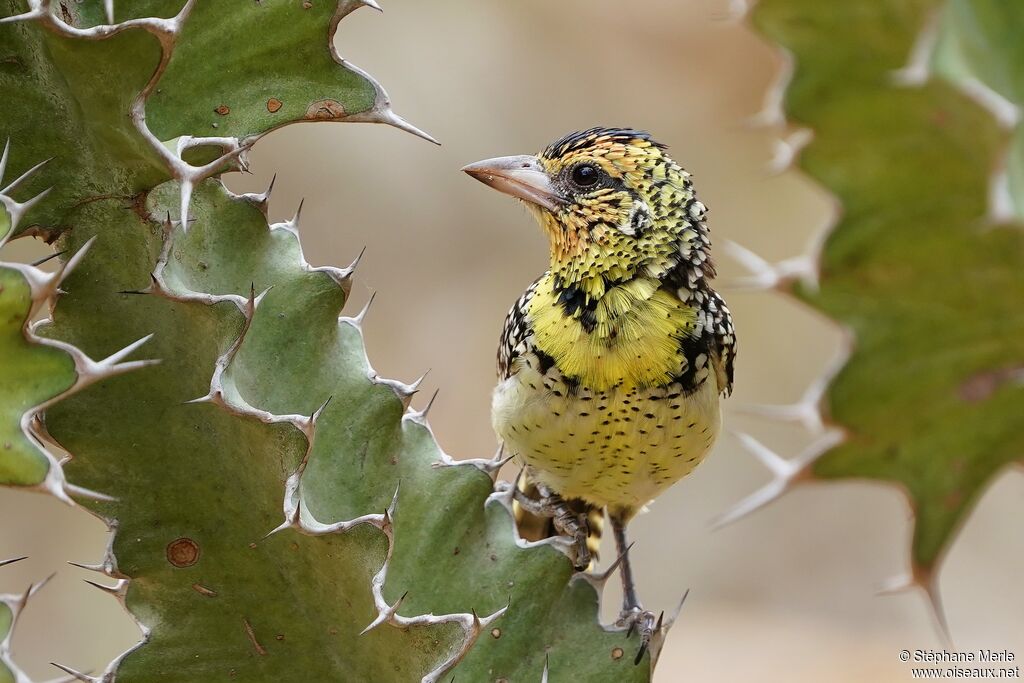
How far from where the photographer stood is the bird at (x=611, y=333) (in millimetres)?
3189

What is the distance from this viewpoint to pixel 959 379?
135 centimetres

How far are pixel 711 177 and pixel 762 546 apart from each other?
2.78m

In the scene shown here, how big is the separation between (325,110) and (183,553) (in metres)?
0.66

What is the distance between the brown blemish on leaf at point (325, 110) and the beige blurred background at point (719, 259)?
6073 mm

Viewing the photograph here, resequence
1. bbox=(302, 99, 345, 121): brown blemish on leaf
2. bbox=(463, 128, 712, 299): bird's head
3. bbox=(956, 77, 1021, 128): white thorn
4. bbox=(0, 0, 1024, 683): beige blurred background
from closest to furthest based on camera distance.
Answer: bbox=(956, 77, 1021, 128): white thorn
bbox=(302, 99, 345, 121): brown blemish on leaf
bbox=(463, 128, 712, 299): bird's head
bbox=(0, 0, 1024, 683): beige blurred background

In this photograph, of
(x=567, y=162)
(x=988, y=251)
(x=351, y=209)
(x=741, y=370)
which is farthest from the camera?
(x=741, y=370)

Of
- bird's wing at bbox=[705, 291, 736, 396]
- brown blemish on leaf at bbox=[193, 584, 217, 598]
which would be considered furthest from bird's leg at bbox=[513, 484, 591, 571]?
brown blemish on leaf at bbox=[193, 584, 217, 598]

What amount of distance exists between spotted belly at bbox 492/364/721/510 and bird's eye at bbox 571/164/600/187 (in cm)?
56

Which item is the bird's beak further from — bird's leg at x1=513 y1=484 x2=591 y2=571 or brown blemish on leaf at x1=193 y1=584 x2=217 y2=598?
brown blemish on leaf at x1=193 y1=584 x2=217 y2=598

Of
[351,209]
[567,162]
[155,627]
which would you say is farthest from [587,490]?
[351,209]

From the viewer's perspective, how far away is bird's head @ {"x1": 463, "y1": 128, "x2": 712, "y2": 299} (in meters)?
3.32

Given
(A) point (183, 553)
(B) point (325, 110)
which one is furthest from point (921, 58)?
(A) point (183, 553)

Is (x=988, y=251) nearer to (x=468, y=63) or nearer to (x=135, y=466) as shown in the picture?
(x=135, y=466)

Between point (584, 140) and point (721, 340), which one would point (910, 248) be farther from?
point (584, 140)
